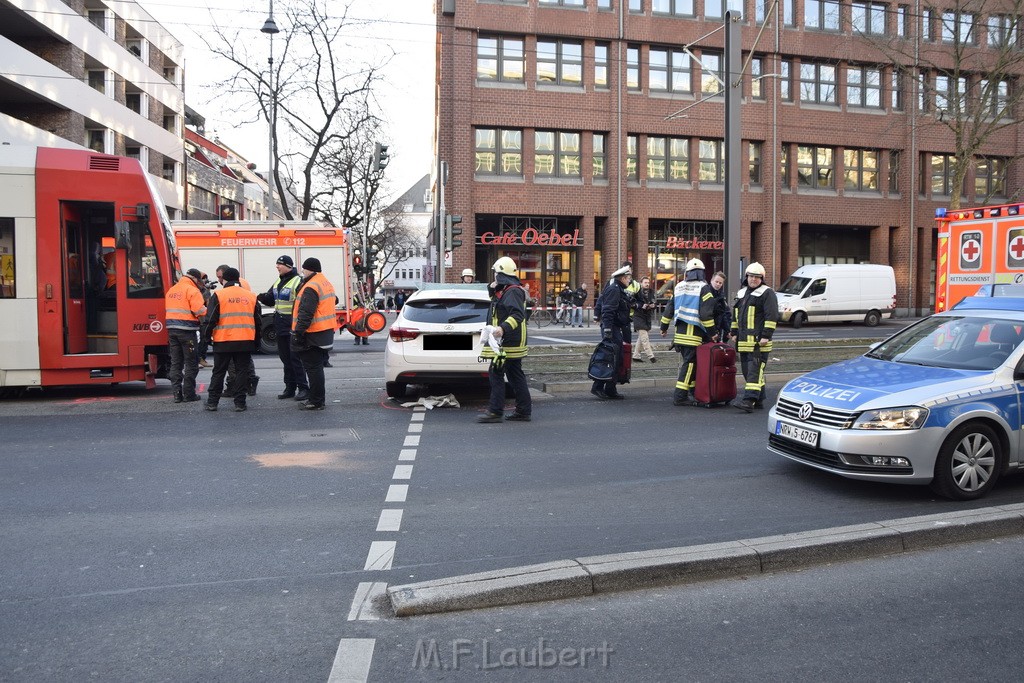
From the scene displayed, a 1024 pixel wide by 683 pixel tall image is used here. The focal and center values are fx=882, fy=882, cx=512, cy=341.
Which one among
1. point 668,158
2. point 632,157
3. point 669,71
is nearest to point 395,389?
point 632,157

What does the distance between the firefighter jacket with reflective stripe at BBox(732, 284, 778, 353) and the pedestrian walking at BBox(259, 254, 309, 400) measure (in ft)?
18.7

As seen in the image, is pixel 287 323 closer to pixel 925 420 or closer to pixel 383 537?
pixel 383 537

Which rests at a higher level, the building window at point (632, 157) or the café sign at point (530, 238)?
the building window at point (632, 157)

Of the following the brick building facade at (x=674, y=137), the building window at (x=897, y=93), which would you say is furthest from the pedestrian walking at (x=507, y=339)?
the building window at (x=897, y=93)

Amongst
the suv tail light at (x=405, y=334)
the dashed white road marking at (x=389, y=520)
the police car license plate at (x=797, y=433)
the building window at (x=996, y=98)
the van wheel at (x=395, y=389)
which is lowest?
the dashed white road marking at (x=389, y=520)

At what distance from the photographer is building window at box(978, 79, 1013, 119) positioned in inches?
1103

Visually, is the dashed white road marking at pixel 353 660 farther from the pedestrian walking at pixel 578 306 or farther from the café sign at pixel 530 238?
the café sign at pixel 530 238

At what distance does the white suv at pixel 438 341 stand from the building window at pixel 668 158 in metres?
26.9

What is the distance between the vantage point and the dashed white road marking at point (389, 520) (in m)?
5.85

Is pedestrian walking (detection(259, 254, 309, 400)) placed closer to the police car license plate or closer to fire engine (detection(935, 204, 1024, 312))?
the police car license plate

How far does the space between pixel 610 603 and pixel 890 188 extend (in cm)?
4010

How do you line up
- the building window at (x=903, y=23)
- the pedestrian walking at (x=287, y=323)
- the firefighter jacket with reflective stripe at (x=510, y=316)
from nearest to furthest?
the firefighter jacket with reflective stripe at (x=510, y=316), the pedestrian walking at (x=287, y=323), the building window at (x=903, y=23)

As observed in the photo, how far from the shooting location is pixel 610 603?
4.47 meters

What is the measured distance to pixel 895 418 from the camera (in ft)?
20.9
